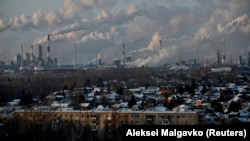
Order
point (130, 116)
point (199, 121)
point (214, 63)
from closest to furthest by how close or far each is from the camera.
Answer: point (199, 121) → point (130, 116) → point (214, 63)

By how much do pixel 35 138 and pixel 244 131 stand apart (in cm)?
484

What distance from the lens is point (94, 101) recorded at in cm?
1180

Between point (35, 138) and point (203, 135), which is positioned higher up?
point (203, 135)

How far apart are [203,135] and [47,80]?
16278 mm

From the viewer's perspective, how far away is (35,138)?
21.9 feet

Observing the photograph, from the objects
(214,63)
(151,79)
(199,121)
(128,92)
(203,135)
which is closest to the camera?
(203,135)

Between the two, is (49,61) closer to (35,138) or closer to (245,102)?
(245,102)

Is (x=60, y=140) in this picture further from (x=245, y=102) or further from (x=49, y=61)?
(x=49, y=61)

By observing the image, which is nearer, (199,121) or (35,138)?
(35,138)

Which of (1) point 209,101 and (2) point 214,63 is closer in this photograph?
(1) point 209,101

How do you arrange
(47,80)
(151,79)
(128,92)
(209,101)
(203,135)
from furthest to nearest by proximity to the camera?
(151,79), (47,80), (128,92), (209,101), (203,135)

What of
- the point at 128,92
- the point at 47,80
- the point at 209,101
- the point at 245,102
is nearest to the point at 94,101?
the point at 128,92

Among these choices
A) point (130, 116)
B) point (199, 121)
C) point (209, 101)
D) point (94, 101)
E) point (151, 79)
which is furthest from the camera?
point (151, 79)

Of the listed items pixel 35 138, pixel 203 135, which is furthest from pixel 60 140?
pixel 203 135
